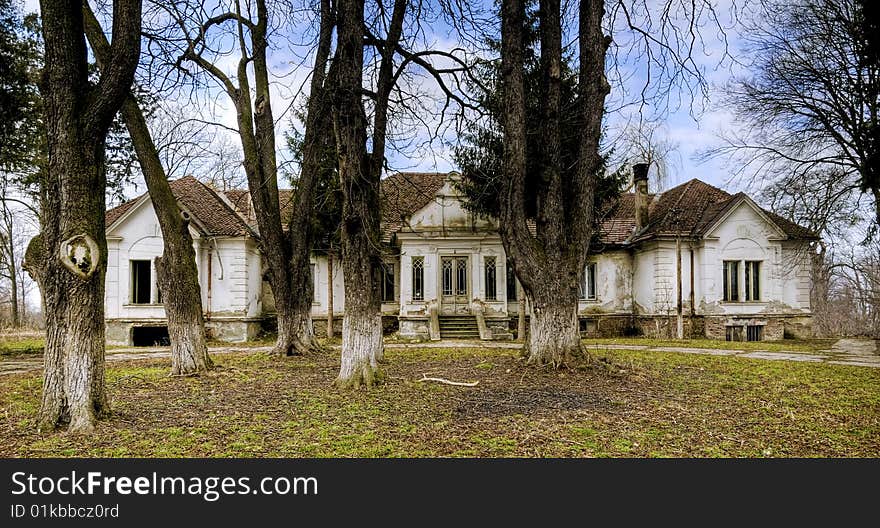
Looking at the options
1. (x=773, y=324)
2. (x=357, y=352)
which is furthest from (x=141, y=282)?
(x=773, y=324)

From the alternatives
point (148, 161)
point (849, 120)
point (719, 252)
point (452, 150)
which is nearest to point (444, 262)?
point (452, 150)

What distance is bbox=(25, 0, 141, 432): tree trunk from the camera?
5.65m

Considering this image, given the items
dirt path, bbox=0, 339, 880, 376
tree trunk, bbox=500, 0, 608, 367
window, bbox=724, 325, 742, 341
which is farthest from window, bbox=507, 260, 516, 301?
tree trunk, bbox=500, 0, 608, 367

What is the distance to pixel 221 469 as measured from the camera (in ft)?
14.6

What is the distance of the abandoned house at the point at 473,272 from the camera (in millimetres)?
19094

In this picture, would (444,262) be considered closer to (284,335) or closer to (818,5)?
(284,335)

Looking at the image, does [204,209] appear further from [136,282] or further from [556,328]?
[556,328]

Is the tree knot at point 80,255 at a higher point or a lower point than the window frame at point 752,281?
higher

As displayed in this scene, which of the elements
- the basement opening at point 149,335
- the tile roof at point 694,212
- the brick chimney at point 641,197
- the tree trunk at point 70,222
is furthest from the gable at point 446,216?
the tree trunk at point 70,222

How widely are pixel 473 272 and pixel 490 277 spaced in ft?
2.67

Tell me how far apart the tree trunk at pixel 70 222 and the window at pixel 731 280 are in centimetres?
2044

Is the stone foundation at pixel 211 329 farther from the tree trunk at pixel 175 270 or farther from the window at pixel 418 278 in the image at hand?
the tree trunk at pixel 175 270

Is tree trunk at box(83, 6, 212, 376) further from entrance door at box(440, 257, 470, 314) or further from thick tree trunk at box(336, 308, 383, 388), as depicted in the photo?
entrance door at box(440, 257, 470, 314)

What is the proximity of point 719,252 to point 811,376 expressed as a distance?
1096 cm
